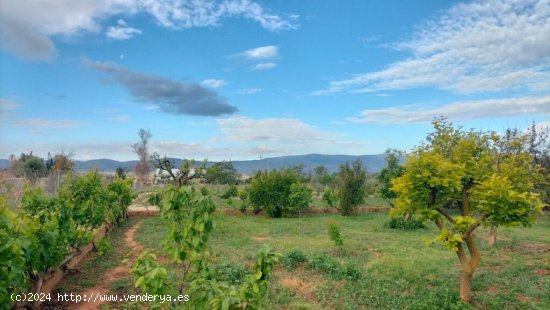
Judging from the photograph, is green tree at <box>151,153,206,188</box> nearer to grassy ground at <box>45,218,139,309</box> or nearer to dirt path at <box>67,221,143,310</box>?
grassy ground at <box>45,218,139,309</box>

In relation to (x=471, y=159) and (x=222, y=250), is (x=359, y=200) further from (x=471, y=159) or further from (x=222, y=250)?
(x=471, y=159)

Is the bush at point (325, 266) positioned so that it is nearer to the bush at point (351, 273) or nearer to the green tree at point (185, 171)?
the bush at point (351, 273)

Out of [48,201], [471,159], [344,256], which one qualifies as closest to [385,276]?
[344,256]

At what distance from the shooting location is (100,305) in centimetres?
582

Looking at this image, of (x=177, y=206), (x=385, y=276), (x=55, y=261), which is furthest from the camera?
(x=385, y=276)

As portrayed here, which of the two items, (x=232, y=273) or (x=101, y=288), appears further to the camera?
(x=232, y=273)

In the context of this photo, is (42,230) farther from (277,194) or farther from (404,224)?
(277,194)

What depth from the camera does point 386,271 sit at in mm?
7824

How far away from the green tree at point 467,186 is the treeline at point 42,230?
523 cm

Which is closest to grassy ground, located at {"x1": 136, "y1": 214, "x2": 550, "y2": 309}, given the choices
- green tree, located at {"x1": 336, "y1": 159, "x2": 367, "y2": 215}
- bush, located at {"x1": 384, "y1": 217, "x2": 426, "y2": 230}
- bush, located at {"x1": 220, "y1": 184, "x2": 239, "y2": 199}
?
bush, located at {"x1": 384, "y1": 217, "x2": 426, "y2": 230}

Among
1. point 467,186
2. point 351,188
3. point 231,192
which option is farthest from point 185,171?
point 231,192

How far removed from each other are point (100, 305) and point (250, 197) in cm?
1429

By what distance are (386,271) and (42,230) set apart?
6143mm

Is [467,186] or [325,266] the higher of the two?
[467,186]
